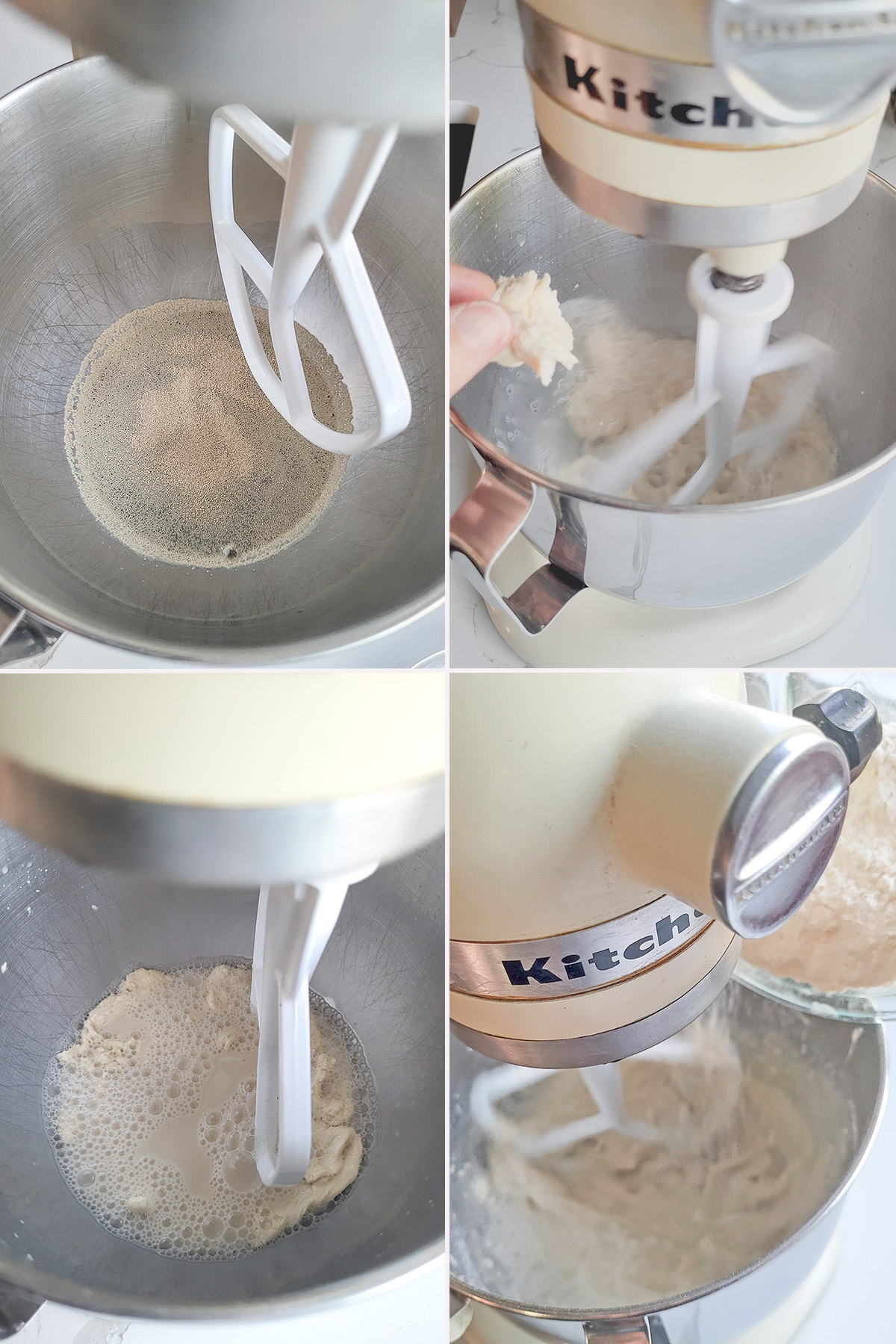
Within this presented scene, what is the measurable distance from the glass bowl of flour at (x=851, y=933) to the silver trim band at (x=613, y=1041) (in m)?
0.17

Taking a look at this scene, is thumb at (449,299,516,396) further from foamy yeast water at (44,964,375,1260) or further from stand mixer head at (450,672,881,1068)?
foamy yeast water at (44,964,375,1260)

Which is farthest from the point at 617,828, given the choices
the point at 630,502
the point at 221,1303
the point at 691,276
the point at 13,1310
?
the point at 13,1310

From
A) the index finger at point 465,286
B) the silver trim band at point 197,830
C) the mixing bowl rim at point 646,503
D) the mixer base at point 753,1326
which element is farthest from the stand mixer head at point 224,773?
the mixer base at point 753,1326

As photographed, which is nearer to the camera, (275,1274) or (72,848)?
(72,848)

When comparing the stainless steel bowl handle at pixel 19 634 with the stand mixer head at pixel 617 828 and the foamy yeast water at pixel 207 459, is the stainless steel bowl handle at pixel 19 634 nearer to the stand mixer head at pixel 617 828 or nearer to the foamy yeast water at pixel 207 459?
the foamy yeast water at pixel 207 459

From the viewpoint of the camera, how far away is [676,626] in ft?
1.60

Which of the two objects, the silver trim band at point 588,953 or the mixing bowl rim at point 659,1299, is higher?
the silver trim band at point 588,953

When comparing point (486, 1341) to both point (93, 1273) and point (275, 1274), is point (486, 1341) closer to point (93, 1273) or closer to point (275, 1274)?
point (275, 1274)

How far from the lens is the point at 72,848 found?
0.33 meters

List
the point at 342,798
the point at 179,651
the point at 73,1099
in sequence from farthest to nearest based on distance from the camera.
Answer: the point at 73,1099, the point at 179,651, the point at 342,798

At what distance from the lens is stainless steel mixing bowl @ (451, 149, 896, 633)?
0.42 meters

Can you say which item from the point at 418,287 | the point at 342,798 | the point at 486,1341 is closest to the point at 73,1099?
the point at 486,1341

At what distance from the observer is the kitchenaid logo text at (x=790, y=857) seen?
37cm

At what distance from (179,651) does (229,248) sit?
0.69 ft
